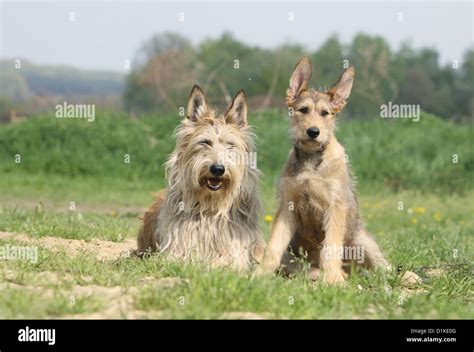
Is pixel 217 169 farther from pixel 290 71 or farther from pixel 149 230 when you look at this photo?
pixel 290 71

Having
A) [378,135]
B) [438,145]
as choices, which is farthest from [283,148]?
[438,145]

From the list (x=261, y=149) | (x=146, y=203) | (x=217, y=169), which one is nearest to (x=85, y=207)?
(x=146, y=203)

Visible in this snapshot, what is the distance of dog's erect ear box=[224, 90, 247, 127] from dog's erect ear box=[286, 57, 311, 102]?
461 mm

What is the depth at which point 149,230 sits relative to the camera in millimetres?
7371

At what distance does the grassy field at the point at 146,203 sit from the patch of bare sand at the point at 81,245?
1.3 inches

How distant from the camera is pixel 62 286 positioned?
5.16 metres

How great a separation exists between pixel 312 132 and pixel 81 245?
3.07m

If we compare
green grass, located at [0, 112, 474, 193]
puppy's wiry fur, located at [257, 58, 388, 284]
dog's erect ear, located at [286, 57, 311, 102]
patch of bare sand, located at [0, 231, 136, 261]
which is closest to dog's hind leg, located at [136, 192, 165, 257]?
patch of bare sand, located at [0, 231, 136, 261]

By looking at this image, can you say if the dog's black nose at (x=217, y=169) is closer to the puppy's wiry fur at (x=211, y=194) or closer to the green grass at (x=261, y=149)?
the puppy's wiry fur at (x=211, y=194)

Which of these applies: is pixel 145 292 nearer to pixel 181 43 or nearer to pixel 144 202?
pixel 144 202

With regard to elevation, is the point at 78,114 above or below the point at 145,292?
above

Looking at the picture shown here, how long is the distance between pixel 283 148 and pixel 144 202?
13.3 feet

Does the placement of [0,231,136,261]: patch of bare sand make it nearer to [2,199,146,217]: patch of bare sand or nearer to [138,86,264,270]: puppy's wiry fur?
[138,86,264,270]: puppy's wiry fur

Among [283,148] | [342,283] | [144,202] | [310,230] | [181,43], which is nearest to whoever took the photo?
[342,283]
